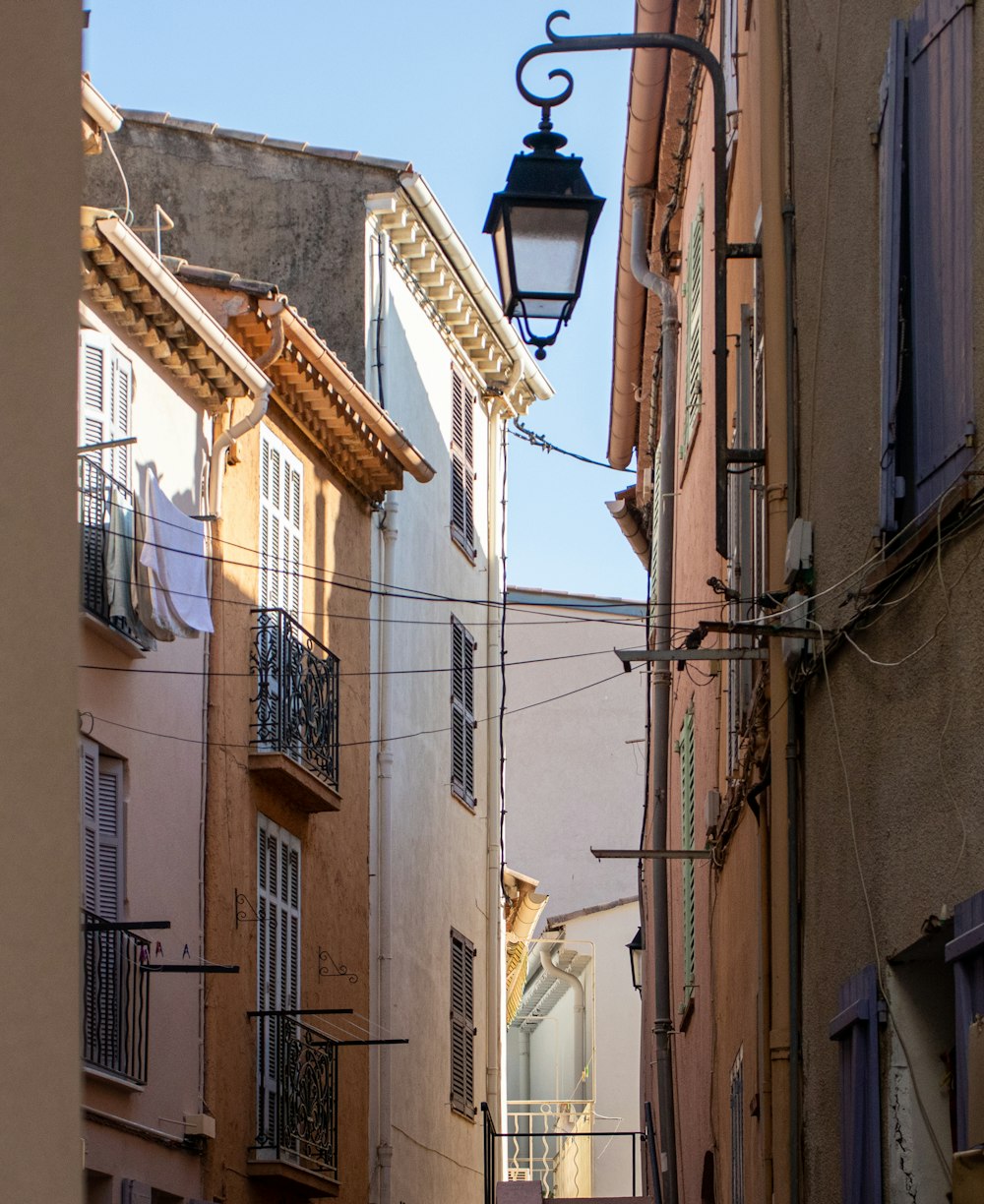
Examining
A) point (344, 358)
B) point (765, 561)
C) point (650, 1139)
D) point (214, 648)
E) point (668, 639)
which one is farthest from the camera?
point (344, 358)

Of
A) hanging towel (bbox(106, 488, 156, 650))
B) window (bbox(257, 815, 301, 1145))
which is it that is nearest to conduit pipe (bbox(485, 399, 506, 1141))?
window (bbox(257, 815, 301, 1145))

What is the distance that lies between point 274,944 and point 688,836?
3974 millimetres

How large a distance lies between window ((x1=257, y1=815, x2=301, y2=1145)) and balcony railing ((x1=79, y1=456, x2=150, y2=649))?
345cm

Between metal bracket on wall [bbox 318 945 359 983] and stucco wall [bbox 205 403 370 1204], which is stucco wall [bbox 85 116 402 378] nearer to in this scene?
stucco wall [bbox 205 403 370 1204]

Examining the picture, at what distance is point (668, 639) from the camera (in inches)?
539

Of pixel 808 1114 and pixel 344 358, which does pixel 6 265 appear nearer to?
pixel 808 1114

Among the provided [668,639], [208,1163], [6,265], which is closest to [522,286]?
[6,265]

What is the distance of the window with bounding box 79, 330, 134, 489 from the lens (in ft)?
48.4

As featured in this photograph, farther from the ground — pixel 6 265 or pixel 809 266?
pixel 809 266

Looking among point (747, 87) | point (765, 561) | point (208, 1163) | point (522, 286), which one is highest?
point (747, 87)

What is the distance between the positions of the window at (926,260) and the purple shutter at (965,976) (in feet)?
3.98

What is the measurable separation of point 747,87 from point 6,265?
7.59 m

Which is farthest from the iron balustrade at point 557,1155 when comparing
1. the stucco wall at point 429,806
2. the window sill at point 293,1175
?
the window sill at point 293,1175

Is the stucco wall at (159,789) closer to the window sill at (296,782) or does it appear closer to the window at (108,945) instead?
the window at (108,945)
